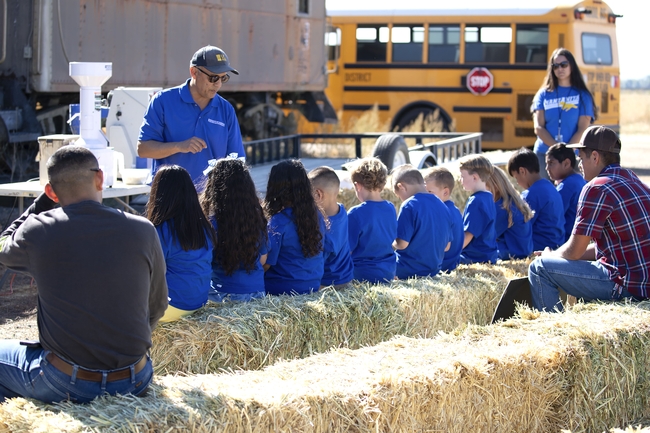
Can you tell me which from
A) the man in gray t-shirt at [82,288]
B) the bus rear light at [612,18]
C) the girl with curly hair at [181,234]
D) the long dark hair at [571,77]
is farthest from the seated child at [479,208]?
the bus rear light at [612,18]

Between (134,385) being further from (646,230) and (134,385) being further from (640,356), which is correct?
(646,230)

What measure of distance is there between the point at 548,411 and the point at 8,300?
4.24 m

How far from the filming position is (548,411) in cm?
404

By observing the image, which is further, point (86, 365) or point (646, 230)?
point (646, 230)

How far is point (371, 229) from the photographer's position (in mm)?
5652

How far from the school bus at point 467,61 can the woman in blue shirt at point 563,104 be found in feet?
29.6

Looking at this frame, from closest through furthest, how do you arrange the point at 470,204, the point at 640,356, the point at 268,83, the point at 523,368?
the point at 523,368 < the point at 640,356 < the point at 470,204 < the point at 268,83

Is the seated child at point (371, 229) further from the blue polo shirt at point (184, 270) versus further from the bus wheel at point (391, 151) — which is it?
the bus wheel at point (391, 151)

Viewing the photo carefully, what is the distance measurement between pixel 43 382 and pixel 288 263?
2.11 metres

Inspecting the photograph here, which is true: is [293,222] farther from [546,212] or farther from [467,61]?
[467,61]

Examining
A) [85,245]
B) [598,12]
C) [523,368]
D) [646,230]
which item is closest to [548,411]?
[523,368]

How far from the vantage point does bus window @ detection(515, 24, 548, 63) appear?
17.6 metres

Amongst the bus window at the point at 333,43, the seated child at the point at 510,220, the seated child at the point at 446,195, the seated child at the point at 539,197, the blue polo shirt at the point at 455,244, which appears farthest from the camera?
the bus window at the point at 333,43

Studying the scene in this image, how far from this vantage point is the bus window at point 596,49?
59.1ft
